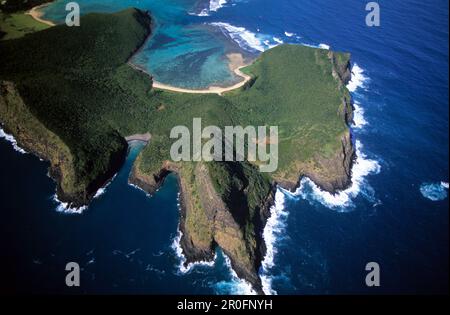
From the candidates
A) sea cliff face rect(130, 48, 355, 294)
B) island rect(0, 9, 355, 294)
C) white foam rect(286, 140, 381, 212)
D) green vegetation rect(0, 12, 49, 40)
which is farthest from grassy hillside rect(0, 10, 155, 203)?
white foam rect(286, 140, 381, 212)

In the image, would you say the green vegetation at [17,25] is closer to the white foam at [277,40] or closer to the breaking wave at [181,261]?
the white foam at [277,40]

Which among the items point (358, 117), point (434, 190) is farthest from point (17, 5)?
point (434, 190)

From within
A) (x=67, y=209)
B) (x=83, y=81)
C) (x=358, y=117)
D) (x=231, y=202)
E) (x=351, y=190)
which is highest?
(x=83, y=81)

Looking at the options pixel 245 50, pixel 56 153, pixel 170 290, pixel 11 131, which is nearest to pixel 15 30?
pixel 11 131

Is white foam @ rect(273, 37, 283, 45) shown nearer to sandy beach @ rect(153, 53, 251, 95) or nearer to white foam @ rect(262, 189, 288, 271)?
sandy beach @ rect(153, 53, 251, 95)

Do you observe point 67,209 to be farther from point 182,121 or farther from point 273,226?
point 273,226

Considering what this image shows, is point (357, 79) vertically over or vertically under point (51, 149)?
over
